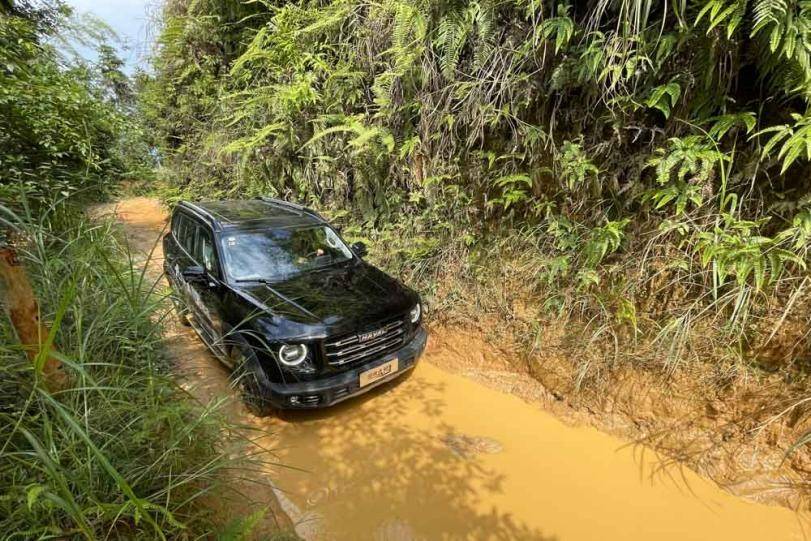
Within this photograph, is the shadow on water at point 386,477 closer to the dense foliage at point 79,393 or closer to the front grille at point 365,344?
the front grille at point 365,344

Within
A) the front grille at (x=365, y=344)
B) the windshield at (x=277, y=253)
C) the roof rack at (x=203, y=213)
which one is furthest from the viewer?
the roof rack at (x=203, y=213)

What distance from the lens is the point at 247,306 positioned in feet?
9.86

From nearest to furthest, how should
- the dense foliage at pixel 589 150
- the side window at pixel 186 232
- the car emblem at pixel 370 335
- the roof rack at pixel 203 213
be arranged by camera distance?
1. the dense foliage at pixel 589 150
2. the car emblem at pixel 370 335
3. the roof rack at pixel 203 213
4. the side window at pixel 186 232

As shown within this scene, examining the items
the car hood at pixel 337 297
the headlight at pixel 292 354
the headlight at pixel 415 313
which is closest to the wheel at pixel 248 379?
the headlight at pixel 292 354

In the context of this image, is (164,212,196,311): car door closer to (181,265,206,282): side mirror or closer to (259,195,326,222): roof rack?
(181,265,206,282): side mirror

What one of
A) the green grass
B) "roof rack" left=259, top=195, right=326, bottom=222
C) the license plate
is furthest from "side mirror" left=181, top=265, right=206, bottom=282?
the license plate

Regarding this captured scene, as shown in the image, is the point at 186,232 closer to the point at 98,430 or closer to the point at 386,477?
the point at 98,430

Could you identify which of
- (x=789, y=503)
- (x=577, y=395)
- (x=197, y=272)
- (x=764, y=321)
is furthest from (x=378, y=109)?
(x=789, y=503)

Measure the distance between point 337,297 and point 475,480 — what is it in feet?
5.94

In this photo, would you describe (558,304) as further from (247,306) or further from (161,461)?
(161,461)

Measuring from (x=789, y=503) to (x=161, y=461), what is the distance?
3880 millimetres

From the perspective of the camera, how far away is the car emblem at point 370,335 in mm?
2990

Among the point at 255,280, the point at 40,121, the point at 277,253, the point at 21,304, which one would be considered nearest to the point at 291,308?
the point at 255,280

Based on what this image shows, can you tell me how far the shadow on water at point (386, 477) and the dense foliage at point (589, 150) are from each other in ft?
5.11
